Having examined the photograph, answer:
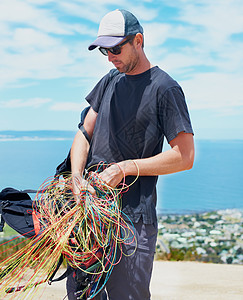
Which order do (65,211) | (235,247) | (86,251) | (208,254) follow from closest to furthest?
(86,251)
(65,211)
(208,254)
(235,247)

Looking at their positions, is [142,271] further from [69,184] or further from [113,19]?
[113,19]

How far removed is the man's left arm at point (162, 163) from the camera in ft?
7.51

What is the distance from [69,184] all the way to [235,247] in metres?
7.58

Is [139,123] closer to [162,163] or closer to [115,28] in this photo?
[162,163]

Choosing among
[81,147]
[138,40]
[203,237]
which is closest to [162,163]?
[81,147]

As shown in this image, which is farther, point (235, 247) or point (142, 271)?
point (235, 247)

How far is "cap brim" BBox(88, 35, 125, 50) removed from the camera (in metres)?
2.27

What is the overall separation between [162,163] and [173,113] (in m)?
0.28

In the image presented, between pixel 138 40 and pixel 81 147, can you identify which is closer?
pixel 138 40

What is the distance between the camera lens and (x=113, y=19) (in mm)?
2326

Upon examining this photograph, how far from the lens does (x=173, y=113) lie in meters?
2.29

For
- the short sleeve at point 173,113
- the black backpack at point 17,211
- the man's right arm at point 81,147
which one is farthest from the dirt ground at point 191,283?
the short sleeve at point 173,113

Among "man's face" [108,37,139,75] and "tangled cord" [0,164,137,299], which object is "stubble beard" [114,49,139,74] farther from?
"tangled cord" [0,164,137,299]

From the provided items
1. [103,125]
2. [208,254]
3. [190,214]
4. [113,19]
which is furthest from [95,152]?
[190,214]
